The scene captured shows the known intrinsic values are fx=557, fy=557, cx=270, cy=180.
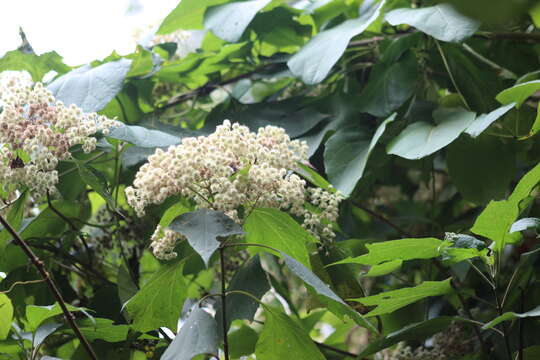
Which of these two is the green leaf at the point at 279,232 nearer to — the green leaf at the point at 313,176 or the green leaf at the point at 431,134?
the green leaf at the point at 313,176

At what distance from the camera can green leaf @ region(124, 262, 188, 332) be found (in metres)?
0.78

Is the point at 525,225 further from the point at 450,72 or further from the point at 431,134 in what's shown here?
the point at 450,72

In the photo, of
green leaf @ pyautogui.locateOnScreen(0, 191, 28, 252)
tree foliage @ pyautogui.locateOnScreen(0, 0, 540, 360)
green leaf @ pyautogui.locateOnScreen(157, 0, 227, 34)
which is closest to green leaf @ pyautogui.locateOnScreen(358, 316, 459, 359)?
tree foliage @ pyautogui.locateOnScreen(0, 0, 540, 360)

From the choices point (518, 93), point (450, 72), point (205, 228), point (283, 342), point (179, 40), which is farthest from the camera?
point (179, 40)

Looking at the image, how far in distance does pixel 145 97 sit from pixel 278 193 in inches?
24.5

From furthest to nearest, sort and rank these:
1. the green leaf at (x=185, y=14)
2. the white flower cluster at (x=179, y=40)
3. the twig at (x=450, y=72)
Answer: the white flower cluster at (x=179, y=40)
the green leaf at (x=185, y=14)
the twig at (x=450, y=72)

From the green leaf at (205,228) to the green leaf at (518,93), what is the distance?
0.51 m

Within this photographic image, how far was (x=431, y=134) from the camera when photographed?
3.23 ft

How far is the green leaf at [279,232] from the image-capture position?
0.77 meters

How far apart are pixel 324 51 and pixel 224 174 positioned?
0.49 m

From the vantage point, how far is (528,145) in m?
1.08

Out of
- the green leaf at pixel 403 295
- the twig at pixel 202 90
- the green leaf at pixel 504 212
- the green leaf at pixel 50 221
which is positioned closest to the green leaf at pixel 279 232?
the green leaf at pixel 403 295

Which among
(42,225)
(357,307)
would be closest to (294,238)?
(357,307)

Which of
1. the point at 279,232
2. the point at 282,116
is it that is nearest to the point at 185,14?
the point at 282,116
